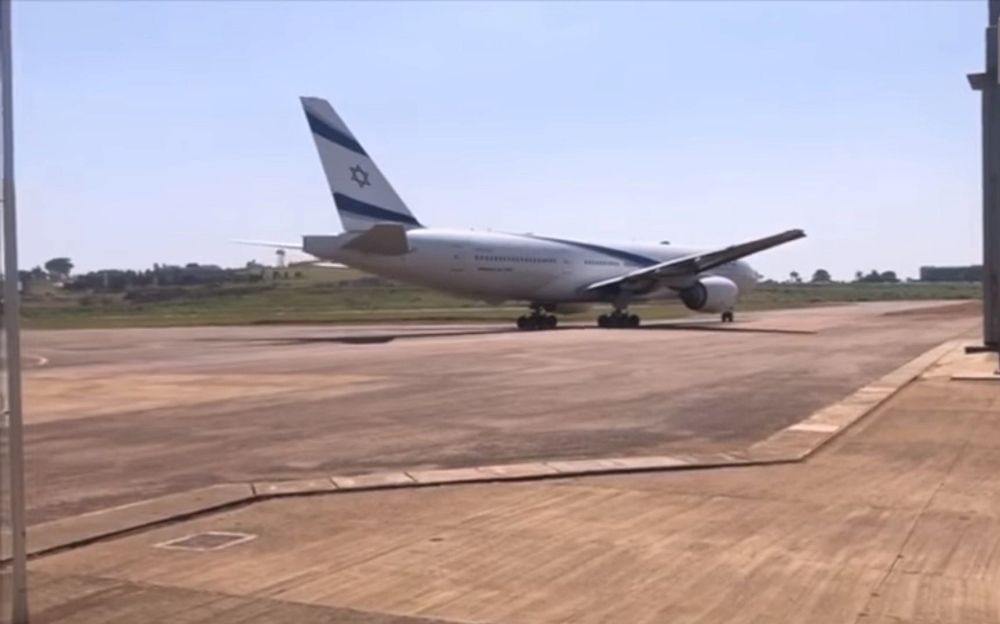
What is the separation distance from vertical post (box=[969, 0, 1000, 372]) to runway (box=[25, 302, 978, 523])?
2224 millimetres

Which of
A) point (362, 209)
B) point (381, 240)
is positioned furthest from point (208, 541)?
point (362, 209)

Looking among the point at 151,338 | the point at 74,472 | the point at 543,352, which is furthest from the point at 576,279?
the point at 74,472

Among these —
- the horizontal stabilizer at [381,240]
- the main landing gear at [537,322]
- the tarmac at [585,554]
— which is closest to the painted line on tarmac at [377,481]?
the tarmac at [585,554]

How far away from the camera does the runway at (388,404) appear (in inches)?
473

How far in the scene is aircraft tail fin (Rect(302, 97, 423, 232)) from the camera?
43344mm

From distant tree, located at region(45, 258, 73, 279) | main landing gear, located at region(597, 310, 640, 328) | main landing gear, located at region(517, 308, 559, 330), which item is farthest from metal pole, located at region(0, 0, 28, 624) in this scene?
main landing gear, located at region(597, 310, 640, 328)

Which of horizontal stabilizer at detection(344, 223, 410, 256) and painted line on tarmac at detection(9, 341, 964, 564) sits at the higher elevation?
horizontal stabilizer at detection(344, 223, 410, 256)

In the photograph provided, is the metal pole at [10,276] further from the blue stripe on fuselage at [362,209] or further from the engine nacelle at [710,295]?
the engine nacelle at [710,295]

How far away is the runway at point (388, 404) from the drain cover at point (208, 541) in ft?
4.71

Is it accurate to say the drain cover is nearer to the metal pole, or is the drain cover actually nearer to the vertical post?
the metal pole

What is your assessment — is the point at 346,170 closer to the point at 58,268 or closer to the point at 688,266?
the point at 688,266

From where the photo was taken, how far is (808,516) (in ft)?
29.0

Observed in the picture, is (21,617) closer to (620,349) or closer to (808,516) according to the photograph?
(808,516)

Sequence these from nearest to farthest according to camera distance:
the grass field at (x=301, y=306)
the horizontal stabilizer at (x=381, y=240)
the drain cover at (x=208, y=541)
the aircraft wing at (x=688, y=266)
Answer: the drain cover at (x=208, y=541) < the horizontal stabilizer at (x=381, y=240) < the aircraft wing at (x=688, y=266) < the grass field at (x=301, y=306)
